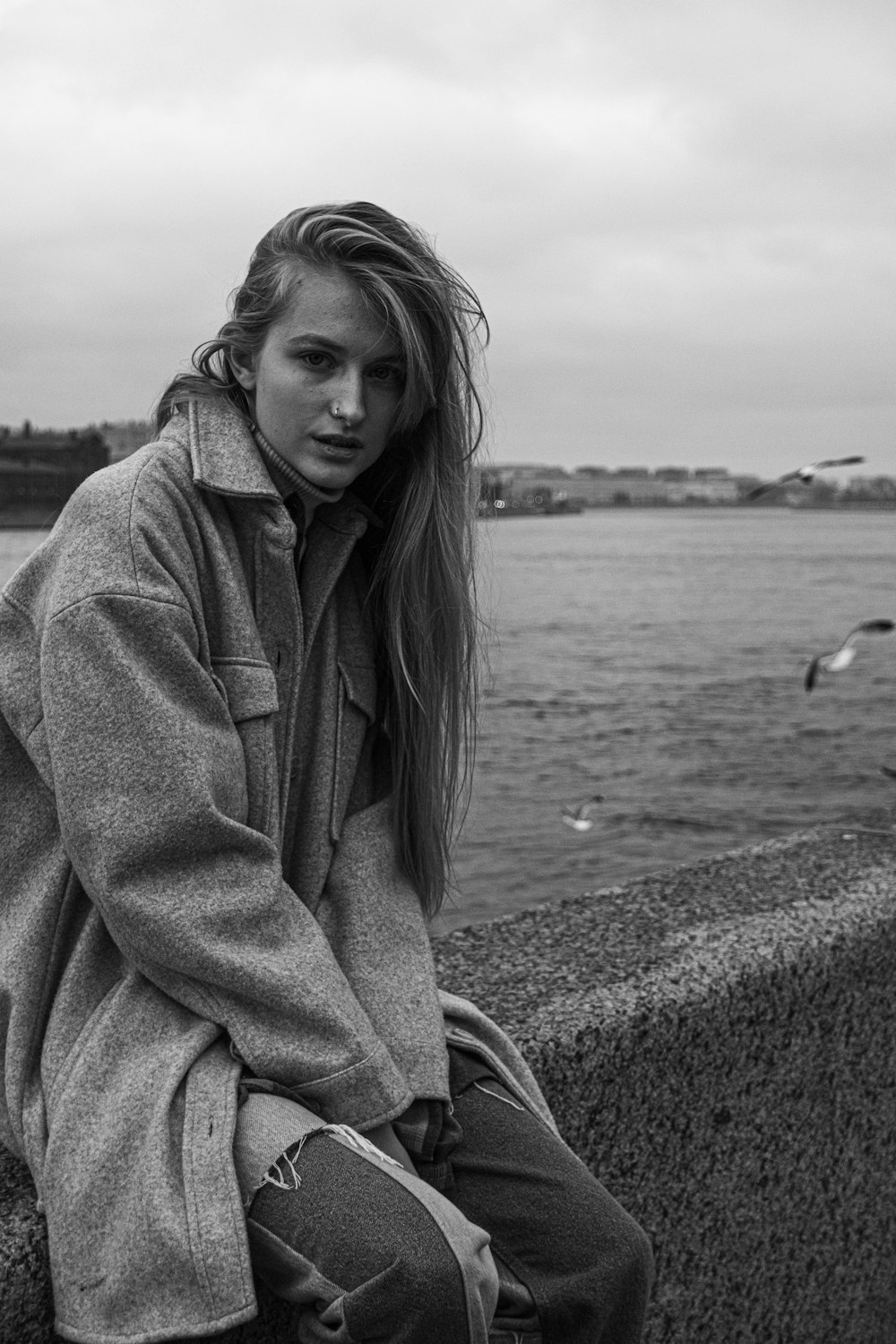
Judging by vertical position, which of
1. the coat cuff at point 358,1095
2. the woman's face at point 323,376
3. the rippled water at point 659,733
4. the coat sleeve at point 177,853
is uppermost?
the woman's face at point 323,376

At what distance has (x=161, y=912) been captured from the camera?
6.27 feet

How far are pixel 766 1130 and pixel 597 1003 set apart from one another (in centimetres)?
46

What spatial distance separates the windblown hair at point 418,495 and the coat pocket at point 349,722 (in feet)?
0.15

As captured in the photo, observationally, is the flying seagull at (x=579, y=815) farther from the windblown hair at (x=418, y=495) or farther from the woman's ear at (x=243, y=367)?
the woman's ear at (x=243, y=367)

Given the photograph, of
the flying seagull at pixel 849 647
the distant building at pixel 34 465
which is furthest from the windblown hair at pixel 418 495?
the flying seagull at pixel 849 647

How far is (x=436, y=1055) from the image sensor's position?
84.3 inches

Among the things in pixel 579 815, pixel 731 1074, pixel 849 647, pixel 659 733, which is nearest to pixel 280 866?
pixel 731 1074

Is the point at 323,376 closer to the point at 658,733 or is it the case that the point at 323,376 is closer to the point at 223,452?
the point at 223,452

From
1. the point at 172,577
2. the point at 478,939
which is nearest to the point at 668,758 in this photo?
the point at 478,939

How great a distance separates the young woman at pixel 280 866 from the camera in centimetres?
180

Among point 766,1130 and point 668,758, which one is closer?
point 766,1130

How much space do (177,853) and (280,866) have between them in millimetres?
172

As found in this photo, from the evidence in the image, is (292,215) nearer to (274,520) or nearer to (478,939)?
(274,520)

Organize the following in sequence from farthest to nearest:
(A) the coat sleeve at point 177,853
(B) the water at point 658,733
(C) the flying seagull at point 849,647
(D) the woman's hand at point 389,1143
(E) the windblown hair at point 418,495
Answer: (B) the water at point 658,733 → (C) the flying seagull at point 849,647 → (E) the windblown hair at point 418,495 → (D) the woman's hand at point 389,1143 → (A) the coat sleeve at point 177,853
